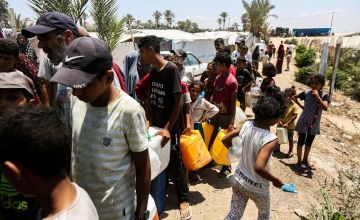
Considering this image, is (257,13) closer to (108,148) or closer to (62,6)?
(62,6)

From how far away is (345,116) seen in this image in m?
12.1

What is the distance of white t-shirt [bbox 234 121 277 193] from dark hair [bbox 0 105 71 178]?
1798 mm

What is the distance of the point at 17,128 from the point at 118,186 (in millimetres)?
767

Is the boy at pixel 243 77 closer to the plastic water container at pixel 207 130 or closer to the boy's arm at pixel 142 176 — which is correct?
the plastic water container at pixel 207 130

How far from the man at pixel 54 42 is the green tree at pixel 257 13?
32.3m

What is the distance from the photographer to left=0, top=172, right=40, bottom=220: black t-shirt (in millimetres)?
1613

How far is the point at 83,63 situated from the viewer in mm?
1565

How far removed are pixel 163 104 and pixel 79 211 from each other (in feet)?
7.58

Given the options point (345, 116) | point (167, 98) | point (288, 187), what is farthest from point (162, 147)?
point (345, 116)

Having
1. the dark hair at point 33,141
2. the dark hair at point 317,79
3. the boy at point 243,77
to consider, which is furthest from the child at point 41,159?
the boy at point 243,77

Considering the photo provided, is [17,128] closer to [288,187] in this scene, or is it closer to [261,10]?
[288,187]

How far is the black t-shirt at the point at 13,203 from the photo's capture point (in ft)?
5.29

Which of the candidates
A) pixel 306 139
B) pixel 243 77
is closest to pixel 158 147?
pixel 306 139

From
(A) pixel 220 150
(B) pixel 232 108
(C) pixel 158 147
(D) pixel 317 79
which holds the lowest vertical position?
(A) pixel 220 150
